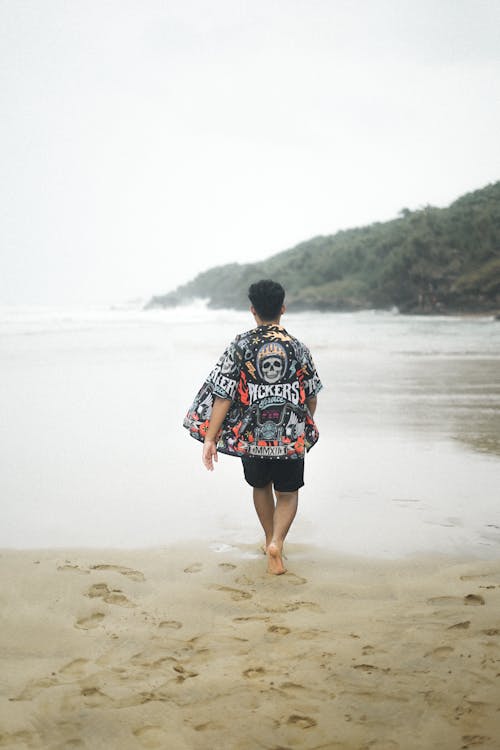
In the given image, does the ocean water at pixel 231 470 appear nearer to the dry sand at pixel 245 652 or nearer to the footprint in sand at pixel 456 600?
the dry sand at pixel 245 652

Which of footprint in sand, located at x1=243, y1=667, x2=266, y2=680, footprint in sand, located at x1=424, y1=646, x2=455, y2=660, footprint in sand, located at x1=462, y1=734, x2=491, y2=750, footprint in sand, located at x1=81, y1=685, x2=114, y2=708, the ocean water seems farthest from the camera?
the ocean water

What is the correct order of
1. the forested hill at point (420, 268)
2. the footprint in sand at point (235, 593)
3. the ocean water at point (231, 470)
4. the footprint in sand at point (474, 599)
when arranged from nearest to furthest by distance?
the footprint in sand at point (474, 599)
the footprint in sand at point (235, 593)
the ocean water at point (231, 470)
the forested hill at point (420, 268)

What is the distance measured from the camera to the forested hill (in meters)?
49.0

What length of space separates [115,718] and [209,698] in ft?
1.08

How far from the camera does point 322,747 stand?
2.10 meters

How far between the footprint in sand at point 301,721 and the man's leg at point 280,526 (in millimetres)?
1345

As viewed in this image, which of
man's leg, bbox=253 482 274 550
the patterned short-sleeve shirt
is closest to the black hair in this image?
the patterned short-sleeve shirt

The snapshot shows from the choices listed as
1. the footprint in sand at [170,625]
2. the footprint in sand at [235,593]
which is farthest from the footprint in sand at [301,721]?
the footprint in sand at [235,593]

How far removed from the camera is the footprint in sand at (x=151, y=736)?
213 cm

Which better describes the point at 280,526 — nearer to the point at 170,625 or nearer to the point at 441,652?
the point at 170,625

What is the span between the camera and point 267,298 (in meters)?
3.79

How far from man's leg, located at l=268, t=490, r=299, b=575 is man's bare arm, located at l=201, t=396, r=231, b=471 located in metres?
0.47

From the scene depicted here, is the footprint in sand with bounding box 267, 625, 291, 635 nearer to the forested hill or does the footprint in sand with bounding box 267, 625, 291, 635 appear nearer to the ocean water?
the ocean water

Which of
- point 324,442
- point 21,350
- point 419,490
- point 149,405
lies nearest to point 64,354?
point 21,350
